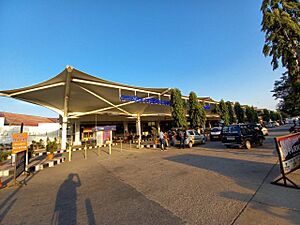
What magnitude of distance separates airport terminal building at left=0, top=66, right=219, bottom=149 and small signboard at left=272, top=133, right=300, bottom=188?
13.5 meters

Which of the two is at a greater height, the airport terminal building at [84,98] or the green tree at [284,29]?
the green tree at [284,29]

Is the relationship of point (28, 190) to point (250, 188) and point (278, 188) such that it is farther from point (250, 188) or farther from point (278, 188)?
point (278, 188)

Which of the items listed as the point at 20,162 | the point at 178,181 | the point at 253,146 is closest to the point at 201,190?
the point at 178,181

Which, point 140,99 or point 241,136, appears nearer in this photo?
point 241,136

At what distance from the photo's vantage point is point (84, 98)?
17719mm

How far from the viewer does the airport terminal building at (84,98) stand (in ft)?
45.6

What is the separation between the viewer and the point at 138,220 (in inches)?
109

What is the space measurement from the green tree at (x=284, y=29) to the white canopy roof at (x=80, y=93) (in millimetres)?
11903

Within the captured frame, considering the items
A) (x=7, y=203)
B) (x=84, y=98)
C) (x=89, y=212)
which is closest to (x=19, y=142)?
(x=7, y=203)

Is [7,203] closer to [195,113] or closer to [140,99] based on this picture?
[140,99]

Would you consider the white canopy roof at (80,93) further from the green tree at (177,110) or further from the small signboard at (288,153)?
the small signboard at (288,153)

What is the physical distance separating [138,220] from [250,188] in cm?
312

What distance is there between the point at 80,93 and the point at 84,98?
1.36 metres

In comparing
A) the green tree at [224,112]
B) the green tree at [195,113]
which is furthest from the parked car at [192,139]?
the green tree at [224,112]
